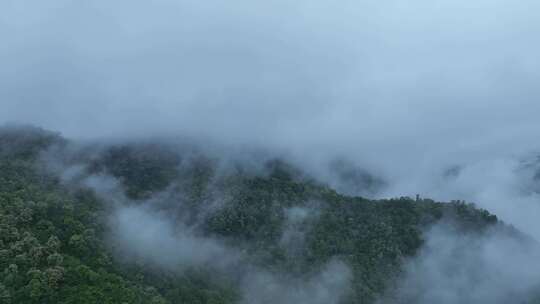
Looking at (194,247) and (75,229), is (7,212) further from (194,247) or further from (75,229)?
(194,247)

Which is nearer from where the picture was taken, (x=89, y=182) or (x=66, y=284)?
(x=66, y=284)

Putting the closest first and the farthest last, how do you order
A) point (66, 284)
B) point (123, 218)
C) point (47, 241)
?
point (66, 284) < point (47, 241) < point (123, 218)

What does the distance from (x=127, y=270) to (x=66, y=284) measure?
31.5 m

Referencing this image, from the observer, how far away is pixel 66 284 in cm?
11225

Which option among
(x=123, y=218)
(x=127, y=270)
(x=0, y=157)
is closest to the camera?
(x=127, y=270)

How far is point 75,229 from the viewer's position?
134m

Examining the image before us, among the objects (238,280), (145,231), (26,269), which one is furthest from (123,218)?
(26,269)

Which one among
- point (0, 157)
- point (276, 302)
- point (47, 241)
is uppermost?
point (0, 157)

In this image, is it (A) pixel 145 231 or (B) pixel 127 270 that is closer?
(B) pixel 127 270

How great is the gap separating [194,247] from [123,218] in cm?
2659

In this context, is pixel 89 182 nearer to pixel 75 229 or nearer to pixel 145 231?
pixel 145 231

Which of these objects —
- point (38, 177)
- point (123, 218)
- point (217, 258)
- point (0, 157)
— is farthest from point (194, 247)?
point (0, 157)

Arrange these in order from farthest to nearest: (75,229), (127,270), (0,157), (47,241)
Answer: (0,157) → (127,270) → (75,229) → (47,241)

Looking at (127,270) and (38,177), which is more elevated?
(38,177)
